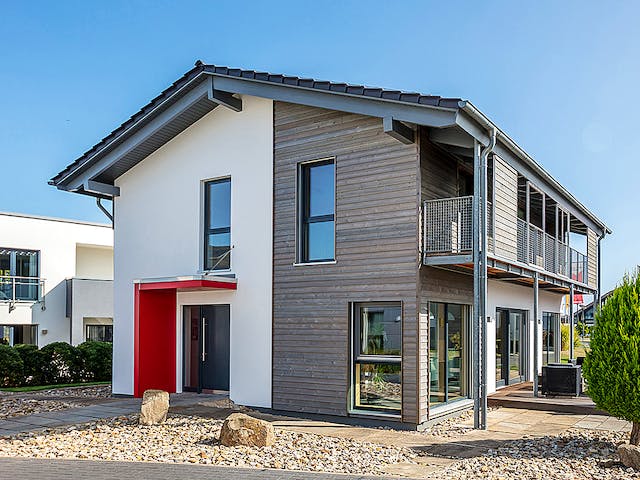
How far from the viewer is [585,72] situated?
15.1 metres

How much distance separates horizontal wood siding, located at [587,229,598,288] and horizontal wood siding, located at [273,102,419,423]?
11.9 m

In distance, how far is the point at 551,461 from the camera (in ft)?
27.5

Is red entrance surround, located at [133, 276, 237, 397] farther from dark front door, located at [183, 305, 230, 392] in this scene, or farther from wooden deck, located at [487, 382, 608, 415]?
wooden deck, located at [487, 382, 608, 415]

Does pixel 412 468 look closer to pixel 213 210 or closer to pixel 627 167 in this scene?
pixel 213 210

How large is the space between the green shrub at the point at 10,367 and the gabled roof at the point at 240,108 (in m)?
4.65

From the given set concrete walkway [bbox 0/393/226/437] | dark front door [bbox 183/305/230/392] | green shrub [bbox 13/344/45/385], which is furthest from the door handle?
green shrub [bbox 13/344/45/385]

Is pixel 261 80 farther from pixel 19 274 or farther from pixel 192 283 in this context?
pixel 19 274

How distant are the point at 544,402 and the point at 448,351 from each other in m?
2.40

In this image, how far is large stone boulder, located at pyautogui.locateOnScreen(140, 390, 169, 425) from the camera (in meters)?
10.9

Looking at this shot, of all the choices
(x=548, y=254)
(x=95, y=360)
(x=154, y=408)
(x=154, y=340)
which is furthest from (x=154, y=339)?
(x=548, y=254)

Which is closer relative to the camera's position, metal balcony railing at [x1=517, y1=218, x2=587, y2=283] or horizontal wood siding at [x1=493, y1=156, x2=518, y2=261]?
horizontal wood siding at [x1=493, y1=156, x2=518, y2=261]

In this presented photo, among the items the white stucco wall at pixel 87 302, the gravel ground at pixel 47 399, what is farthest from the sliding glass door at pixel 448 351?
the white stucco wall at pixel 87 302

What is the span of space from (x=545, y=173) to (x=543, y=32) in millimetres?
2934

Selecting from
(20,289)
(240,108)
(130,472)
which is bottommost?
(130,472)
